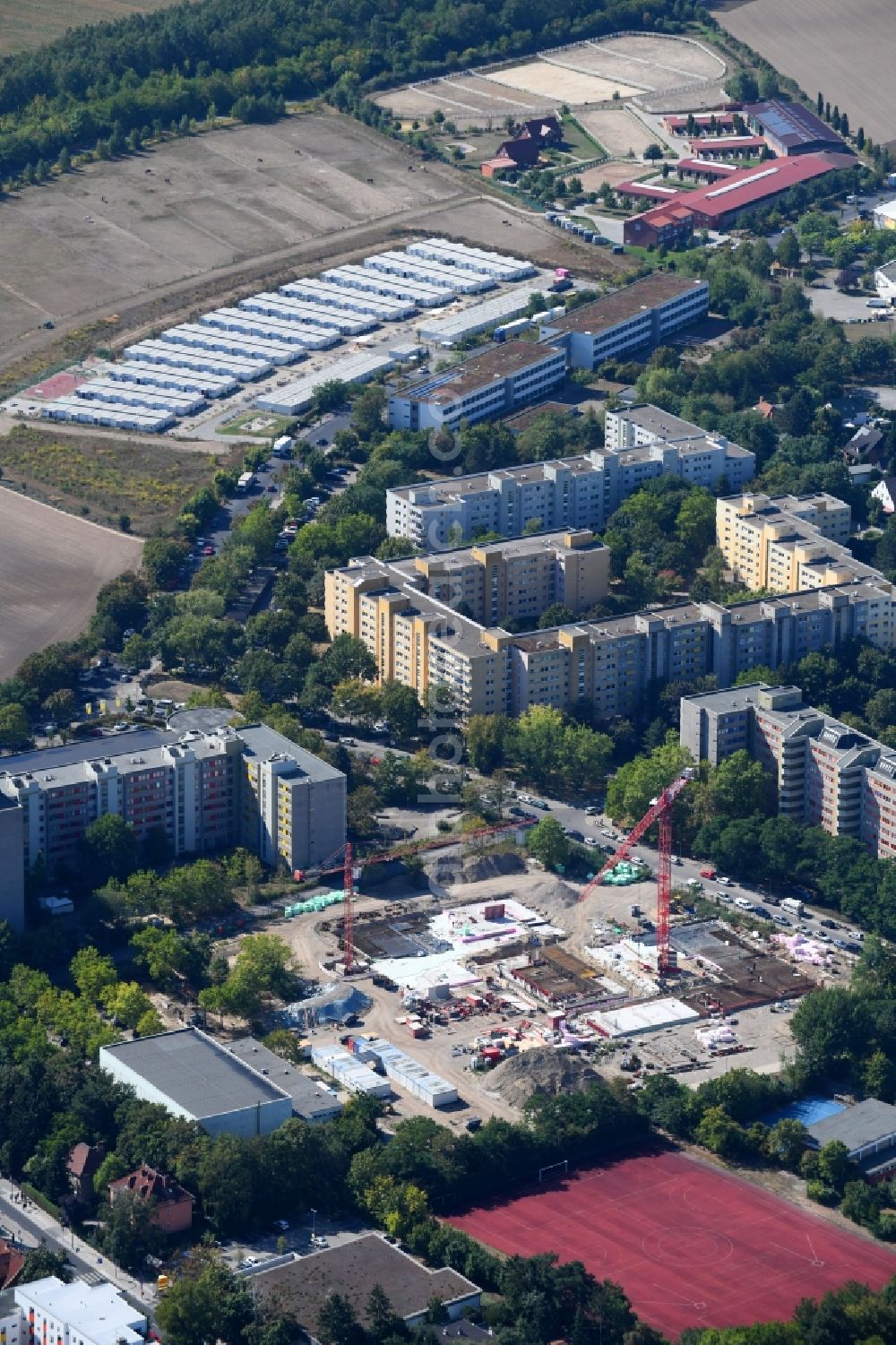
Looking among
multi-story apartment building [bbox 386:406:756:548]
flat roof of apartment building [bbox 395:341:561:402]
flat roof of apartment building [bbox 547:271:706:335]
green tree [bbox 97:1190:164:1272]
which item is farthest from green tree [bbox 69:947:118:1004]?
flat roof of apartment building [bbox 547:271:706:335]

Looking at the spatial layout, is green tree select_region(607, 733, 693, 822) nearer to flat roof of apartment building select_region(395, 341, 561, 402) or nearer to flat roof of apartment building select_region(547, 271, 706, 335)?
flat roof of apartment building select_region(395, 341, 561, 402)

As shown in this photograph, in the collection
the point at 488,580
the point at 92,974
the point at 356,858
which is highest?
the point at 488,580

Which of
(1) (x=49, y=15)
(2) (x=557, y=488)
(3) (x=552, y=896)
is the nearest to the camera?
(3) (x=552, y=896)

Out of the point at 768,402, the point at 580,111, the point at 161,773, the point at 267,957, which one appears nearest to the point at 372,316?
the point at 768,402

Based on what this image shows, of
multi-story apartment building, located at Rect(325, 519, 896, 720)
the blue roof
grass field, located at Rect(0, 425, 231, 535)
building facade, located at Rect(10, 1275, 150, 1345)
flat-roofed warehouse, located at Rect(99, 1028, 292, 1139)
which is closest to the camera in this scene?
building facade, located at Rect(10, 1275, 150, 1345)

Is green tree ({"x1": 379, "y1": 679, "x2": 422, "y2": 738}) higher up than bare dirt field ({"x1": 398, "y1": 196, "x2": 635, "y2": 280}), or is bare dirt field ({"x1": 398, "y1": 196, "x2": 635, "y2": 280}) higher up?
green tree ({"x1": 379, "y1": 679, "x2": 422, "y2": 738})

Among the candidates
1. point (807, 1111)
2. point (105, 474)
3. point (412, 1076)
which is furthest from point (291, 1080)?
point (105, 474)

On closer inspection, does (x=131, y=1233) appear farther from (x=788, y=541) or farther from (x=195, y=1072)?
(x=788, y=541)

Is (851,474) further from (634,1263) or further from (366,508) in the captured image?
(634,1263)
